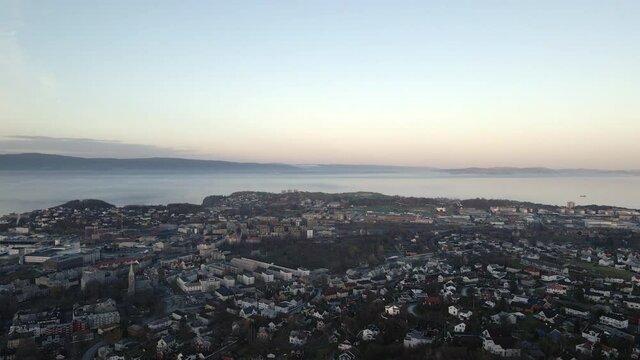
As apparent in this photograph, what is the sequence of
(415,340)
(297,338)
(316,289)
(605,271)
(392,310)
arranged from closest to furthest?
(415,340) < (297,338) < (392,310) < (316,289) < (605,271)

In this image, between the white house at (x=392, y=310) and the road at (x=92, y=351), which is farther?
the white house at (x=392, y=310)

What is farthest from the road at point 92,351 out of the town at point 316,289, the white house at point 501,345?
the white house at point 501,345

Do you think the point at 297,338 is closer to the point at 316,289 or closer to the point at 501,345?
the point at 501,345

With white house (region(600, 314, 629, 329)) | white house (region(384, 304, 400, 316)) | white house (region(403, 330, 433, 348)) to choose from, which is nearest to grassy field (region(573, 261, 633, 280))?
white house (region(600, 314, 629, 329))

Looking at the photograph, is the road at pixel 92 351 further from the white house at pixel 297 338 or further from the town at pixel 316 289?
the white house at pixel 297 338

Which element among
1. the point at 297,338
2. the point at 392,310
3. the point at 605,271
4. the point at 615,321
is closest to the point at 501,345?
the point at 392,310

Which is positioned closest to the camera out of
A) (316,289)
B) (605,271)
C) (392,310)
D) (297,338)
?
(297,338)

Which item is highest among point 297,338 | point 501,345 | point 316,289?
point 501,345

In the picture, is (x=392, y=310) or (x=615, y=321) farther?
(x=392, y=310)
